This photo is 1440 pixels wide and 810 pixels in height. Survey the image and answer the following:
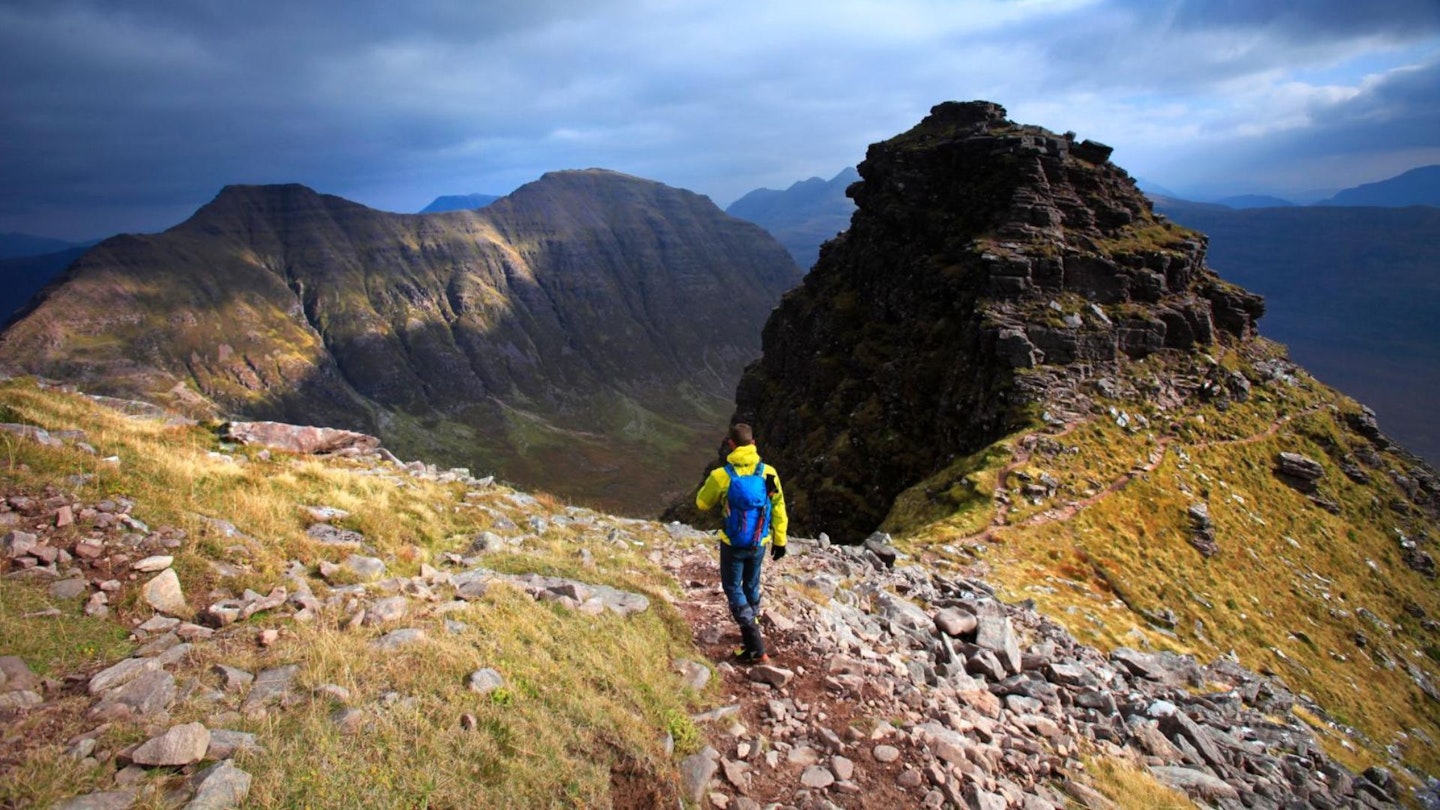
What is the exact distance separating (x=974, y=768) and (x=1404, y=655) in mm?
41194

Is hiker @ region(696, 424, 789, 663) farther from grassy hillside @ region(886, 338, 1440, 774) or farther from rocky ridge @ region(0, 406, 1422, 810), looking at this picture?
grassy hillside @ region(886, 338, 1440, 774)

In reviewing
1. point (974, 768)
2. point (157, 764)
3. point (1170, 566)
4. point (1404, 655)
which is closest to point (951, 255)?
point (1170, 566)

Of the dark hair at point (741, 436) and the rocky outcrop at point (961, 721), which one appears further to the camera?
the dark hair at point (741, 436)

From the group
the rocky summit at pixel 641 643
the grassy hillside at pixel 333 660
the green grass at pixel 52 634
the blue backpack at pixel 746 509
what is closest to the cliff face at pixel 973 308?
the rocky summit at pixel 641 643

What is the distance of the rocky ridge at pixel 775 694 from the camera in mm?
7344

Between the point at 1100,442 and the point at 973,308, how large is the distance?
16.6 m

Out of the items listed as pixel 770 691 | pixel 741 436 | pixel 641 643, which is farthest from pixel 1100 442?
pixel 641 643

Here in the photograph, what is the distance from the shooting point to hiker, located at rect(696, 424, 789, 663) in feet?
38.4

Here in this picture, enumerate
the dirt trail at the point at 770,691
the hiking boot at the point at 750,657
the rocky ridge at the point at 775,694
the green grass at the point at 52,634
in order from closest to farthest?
the rocky ridge at the point at 775,694 < the green grass at the point at 52,634 < the dirt trail at the point at 770,691 < the hiking boot at the point at 750,657

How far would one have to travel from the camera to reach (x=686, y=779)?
842cm

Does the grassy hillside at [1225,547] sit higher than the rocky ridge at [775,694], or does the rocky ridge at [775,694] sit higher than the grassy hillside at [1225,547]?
the rocky ridge at [775,694]

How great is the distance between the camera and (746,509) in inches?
462

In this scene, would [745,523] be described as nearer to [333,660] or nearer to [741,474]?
[741,474]

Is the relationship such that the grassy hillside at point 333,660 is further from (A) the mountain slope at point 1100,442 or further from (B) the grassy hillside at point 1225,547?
(B) the grassy hillside at point 1225,547
